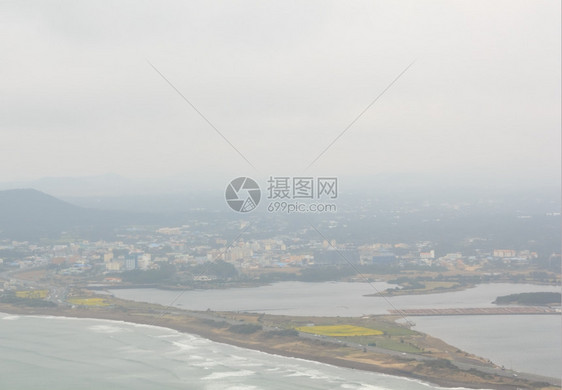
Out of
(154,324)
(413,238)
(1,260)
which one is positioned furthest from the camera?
(413,238)

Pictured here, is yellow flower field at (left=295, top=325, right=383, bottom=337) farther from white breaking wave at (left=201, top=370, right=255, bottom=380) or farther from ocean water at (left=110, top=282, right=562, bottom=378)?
white breaking wave at (left=201, top=370, right=255, bottom=380)

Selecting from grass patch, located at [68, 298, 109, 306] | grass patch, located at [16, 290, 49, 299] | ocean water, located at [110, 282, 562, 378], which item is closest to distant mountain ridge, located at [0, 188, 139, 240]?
grass patch, located at [16, 290, 49, 299]

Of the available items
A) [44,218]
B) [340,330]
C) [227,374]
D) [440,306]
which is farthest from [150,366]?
[44,218]

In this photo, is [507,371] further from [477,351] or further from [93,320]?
[93,320]

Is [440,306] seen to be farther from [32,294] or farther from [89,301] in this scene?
[32,294]

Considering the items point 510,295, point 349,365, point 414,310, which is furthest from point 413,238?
point 349,365

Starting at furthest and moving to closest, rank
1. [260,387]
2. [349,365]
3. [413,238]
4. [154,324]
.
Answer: [413,238] → [154,324] → [349,365] → [260,387]
